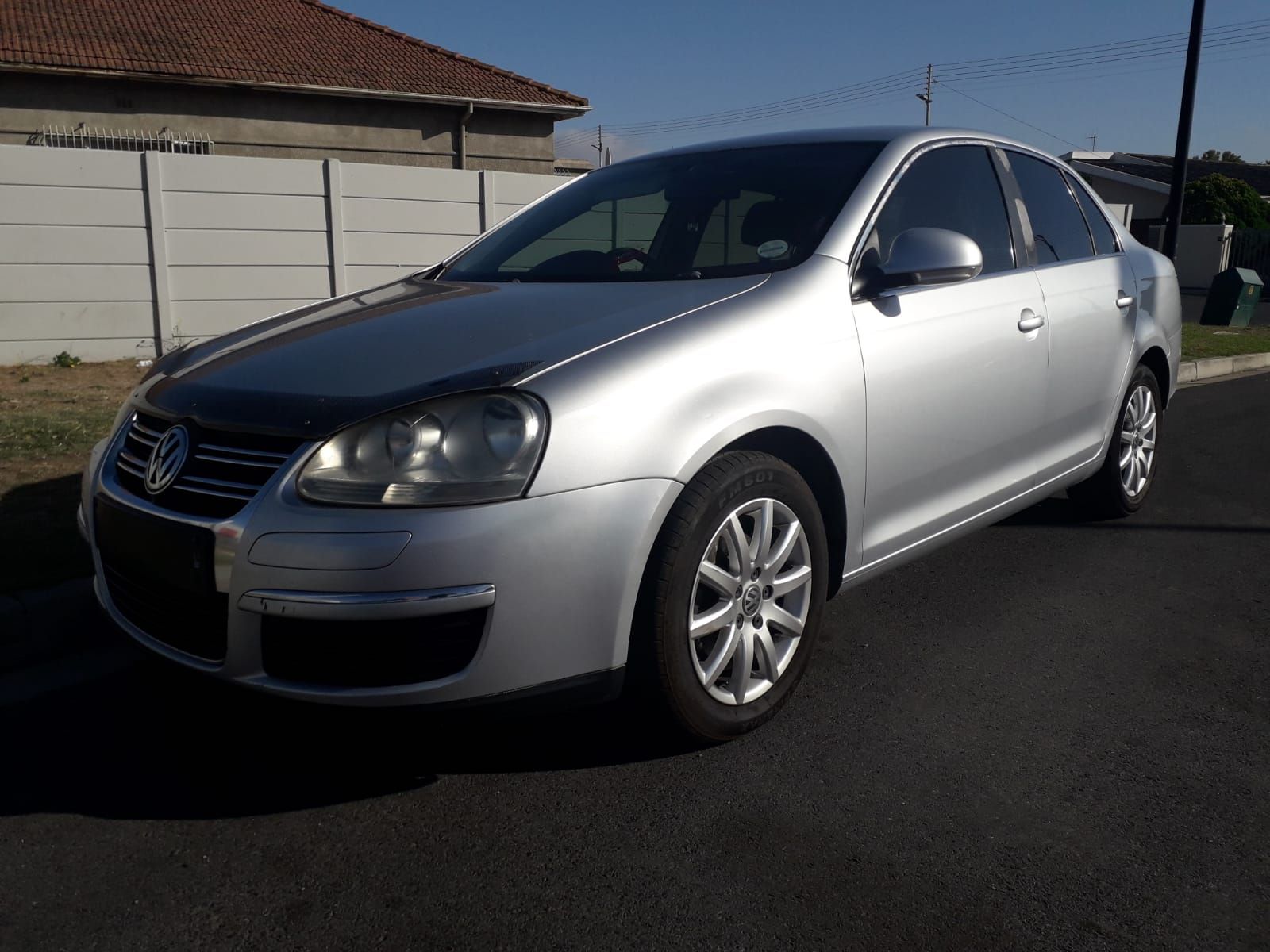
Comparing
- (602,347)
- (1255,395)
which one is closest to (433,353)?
(602,347)

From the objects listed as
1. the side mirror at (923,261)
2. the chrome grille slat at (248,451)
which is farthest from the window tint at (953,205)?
the chrome grille slat at (248,451)

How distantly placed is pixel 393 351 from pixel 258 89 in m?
16.7

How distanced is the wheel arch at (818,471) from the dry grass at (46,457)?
2.36 meters

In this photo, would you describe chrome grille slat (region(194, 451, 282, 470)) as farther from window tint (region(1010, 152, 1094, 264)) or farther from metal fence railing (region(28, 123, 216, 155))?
metal fence railing (region(28, 123, 216, 155))

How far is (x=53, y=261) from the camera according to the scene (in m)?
9.24

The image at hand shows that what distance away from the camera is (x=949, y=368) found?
3.42 metres

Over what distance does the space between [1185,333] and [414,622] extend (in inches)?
567

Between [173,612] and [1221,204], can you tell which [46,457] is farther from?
[1221,204]

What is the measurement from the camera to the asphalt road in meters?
2.18

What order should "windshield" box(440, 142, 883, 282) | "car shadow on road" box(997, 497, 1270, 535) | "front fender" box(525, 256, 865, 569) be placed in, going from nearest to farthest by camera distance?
"front fender" box(525, 256, 865, 569)
"windshield" box(440, 142, 883, 282)
"car shadow on road" box(997, 497, 1270, 535)

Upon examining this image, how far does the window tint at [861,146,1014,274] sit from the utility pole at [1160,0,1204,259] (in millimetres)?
10346

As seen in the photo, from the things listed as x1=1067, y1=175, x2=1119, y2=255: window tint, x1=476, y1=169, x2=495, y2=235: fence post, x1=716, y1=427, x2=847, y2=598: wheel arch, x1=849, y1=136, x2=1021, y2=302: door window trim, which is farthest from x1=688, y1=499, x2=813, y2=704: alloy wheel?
x1=476, y1=169, x2=495, y2=235: fence post

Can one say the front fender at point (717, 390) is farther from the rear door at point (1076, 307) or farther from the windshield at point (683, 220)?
the rear door at point (1076, 307)

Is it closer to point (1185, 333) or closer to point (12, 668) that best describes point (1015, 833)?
point (12, 668)
